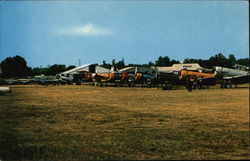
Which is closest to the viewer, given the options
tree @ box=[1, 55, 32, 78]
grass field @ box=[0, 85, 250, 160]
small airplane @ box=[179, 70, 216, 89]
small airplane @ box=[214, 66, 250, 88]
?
grass field @ box=[0, 85, 250, 160]

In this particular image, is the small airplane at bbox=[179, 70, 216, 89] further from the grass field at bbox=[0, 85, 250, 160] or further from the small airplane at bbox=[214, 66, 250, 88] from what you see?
the grass field at bbox=[0, 85, 250, 160]

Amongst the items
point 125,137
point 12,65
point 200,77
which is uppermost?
point 12,65

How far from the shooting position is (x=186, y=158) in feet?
12.2

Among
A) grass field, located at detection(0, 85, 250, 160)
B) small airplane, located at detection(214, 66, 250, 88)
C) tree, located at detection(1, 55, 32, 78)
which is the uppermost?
tree, located at detection(1, 55, 32, 78)

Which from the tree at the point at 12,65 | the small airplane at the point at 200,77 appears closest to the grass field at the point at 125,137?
the tree at the point at 12,65

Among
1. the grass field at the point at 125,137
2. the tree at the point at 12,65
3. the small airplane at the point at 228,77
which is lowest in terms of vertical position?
the grass field at the point at 125,137

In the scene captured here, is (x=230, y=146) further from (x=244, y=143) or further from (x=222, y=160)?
(x=222, y=160)

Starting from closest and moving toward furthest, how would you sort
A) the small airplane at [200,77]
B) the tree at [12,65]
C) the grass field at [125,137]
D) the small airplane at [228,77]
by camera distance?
the grass field at [125,137], the tree at [12,65], the small airplane at [200,77], the small airplane at [228,77]

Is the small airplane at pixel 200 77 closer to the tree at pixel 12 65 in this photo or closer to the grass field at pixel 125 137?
the tree at pixel 12 65

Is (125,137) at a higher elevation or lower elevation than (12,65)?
lower

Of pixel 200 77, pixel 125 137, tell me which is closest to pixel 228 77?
pixel 200 77

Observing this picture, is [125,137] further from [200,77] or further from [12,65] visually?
[200,77]

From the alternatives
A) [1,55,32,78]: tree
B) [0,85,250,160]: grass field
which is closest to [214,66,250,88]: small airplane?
[1,55,32,78]: tree

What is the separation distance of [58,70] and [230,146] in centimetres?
8749
